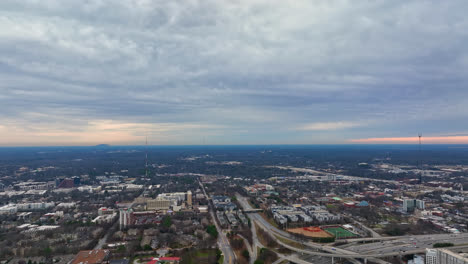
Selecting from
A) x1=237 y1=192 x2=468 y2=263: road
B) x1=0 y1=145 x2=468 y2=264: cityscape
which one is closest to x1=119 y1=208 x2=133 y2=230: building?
x1=0 y1=145 x2=468 y2=264: cityscape

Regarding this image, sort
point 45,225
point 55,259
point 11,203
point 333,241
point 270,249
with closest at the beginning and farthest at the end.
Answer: point 55,259 → point 270,249 → point 333,241 → point 45,225 → point 11,203

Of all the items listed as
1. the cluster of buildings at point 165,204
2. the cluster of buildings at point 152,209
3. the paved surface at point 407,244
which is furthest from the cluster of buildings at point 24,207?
the paved surface at point 407,244

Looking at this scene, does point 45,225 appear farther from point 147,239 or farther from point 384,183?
point 384,183

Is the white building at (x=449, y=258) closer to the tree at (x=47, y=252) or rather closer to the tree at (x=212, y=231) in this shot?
the tree at (x=212, y=231)

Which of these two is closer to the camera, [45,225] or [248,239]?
[248,239]

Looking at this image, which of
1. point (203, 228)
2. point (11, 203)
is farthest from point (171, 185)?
point (203, 228)

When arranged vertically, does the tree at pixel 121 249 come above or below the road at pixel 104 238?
above
